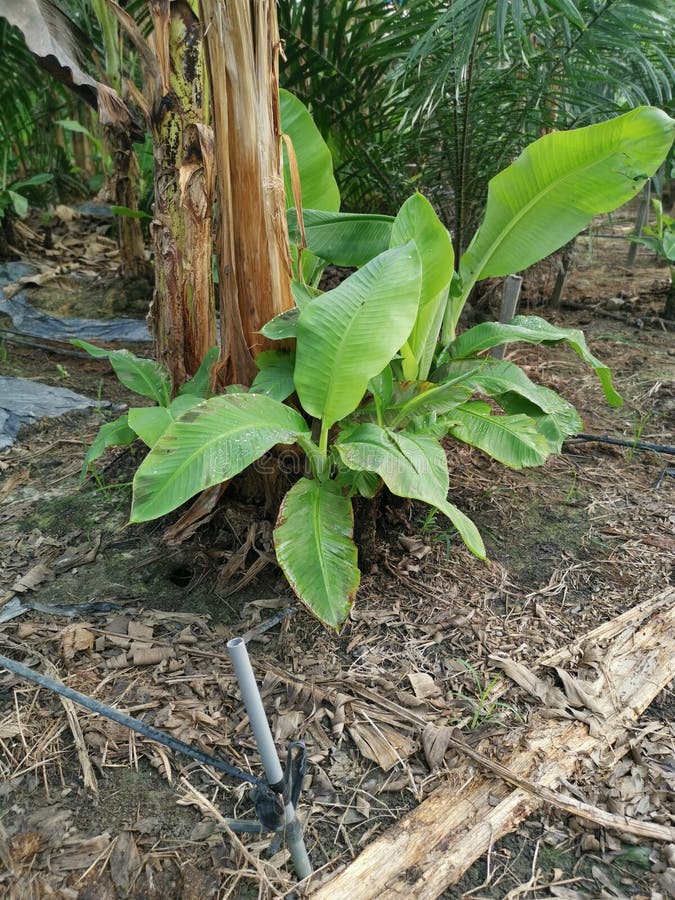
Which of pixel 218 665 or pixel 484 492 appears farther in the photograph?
pixel 484 492

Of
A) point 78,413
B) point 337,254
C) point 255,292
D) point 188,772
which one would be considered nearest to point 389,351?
point 255,292

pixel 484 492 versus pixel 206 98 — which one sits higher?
pixel 206 98

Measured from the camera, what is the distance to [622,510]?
1.86 metres

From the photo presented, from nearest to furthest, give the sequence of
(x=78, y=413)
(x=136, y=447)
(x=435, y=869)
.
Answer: (x=435, y=869) < (x=136, y=447) < (x=78, y=413)

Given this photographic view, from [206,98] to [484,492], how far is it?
1.33 metres

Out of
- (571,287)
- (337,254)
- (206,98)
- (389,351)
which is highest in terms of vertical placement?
(206,98)

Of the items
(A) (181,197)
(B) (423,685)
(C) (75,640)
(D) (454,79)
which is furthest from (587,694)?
(D) (454,79)

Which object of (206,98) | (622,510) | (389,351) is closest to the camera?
(389,351)

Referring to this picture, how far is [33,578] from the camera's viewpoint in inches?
62.8

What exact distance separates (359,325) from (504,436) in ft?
1.51

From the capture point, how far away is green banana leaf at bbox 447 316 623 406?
157cm

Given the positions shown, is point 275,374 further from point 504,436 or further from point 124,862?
point 124,862

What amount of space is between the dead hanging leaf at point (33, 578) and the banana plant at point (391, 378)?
0.59 meters

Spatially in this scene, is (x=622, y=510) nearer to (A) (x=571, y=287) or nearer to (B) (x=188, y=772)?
(B) (x=188, y=772)
